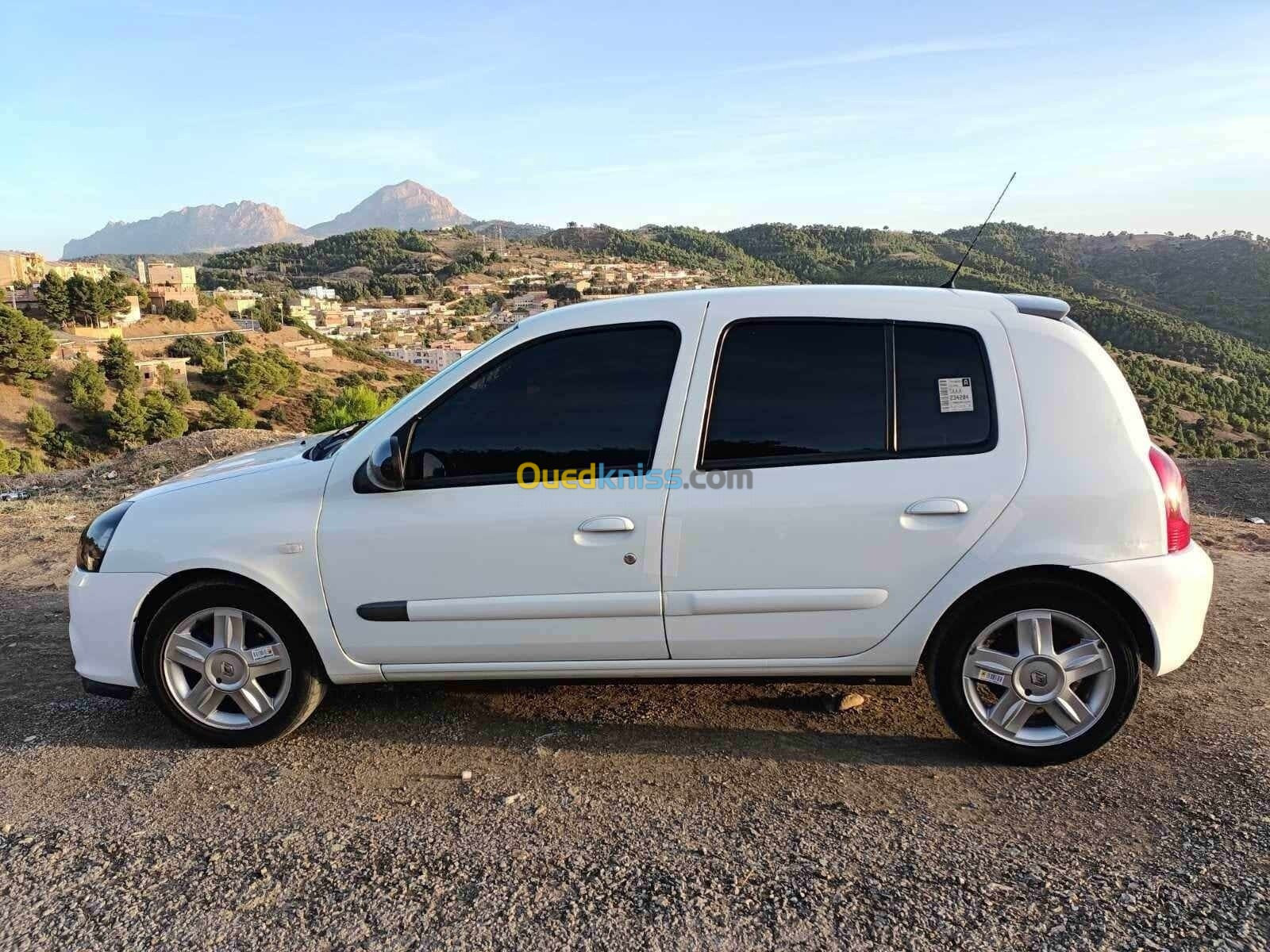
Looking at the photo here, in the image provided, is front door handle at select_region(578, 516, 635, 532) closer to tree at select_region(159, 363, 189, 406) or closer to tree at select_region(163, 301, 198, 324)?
tree at select_region(159, 363, 189, 406)

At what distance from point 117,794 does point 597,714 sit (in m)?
1.88

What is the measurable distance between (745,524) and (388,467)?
4.47 ft

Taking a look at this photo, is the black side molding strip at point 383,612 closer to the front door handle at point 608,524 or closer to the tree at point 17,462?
the front door handle at point 608,524

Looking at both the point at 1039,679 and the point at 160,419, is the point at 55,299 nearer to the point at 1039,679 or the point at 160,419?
the point at 160,419

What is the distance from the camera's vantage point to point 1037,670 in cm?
315

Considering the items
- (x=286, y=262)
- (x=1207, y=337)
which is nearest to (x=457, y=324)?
(x=1207, y=337)

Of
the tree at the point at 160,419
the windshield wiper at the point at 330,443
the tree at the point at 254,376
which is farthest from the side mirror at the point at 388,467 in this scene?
the tree at the point at 254,376

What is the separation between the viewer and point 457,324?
2756 inches

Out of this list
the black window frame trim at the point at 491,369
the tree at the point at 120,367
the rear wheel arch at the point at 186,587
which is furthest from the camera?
the tree at the point at 120,367

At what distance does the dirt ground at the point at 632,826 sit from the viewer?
2.39 m

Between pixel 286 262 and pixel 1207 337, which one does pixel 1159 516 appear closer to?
pixel 1207 337

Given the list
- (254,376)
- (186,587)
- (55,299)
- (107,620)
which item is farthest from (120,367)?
(186,587)

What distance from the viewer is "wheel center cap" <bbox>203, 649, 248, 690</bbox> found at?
3434 millimetres

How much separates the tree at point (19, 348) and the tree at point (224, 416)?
33.5ft
